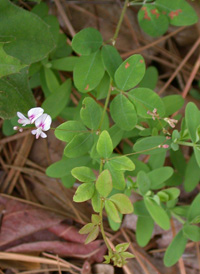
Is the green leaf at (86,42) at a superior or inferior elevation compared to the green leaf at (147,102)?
superior

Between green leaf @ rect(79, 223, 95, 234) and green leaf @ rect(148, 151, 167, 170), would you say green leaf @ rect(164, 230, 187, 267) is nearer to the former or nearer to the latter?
green leaf @ rect(148, 151, 167, 170)

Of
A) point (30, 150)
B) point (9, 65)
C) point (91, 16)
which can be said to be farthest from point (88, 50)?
point (30, 150)

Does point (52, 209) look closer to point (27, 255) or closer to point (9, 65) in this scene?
point (27, 255)

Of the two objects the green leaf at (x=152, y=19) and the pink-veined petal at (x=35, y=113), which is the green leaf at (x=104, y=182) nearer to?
the pink-veined petal at (x=35, y=113)

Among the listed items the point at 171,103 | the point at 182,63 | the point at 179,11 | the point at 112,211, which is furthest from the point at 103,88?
the point at 182,63

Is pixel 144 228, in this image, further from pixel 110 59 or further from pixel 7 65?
pixel 7 65

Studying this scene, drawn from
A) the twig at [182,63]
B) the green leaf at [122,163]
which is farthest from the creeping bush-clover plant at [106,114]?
the twig at [182,63]

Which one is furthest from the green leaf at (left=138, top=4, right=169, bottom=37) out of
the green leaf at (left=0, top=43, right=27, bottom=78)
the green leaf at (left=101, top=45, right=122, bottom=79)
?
the green leaf at (left=0, top=43, right=27, bottom=78)
